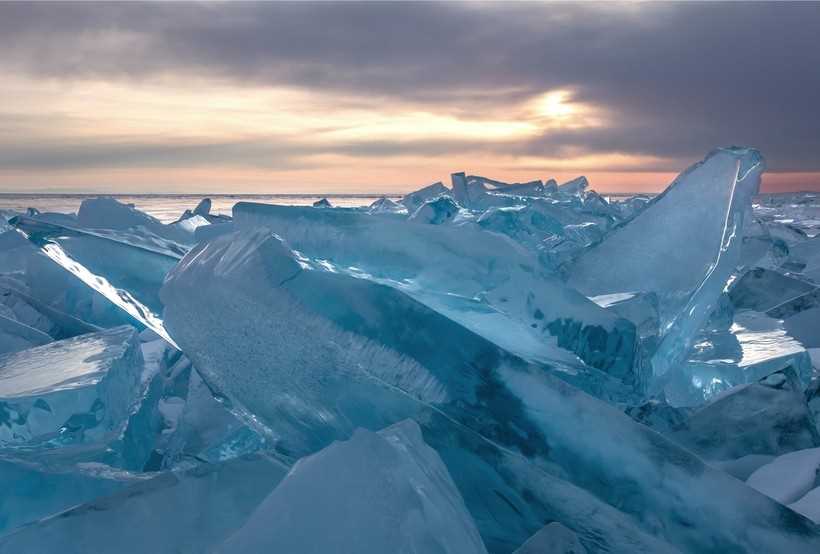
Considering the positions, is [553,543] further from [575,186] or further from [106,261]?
[575,186]

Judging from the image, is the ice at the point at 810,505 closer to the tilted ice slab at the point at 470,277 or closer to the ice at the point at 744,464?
the ice at the point at 744,464

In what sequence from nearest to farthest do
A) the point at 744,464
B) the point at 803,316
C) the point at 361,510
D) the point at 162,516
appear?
the point at 361,510
the point at 162,516
the point at 744,464
the point at 803,316

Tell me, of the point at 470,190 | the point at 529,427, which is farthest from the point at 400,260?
the point at 470,190

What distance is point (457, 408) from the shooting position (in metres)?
0.90

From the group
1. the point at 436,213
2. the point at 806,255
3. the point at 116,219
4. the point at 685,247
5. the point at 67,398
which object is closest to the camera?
the point at 67,398

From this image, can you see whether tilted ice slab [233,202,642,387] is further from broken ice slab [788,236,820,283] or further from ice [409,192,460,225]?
→ broken ice slab [788,236,820,283]

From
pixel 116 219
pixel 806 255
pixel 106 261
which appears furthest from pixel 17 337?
pixel 806 255

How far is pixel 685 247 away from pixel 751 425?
718 millimetres

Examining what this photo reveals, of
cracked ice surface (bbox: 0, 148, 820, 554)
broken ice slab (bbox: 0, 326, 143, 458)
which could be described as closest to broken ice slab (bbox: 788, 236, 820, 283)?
cracked ice surface (bbox: 0, 148, 820, 554)

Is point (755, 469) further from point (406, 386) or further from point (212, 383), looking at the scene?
point (212, 383)

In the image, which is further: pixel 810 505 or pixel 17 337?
pixel 17 337

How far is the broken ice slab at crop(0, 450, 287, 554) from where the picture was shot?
0.76 metres

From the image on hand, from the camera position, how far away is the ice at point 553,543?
2.42ft

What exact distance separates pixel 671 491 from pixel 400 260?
0.87 metres
